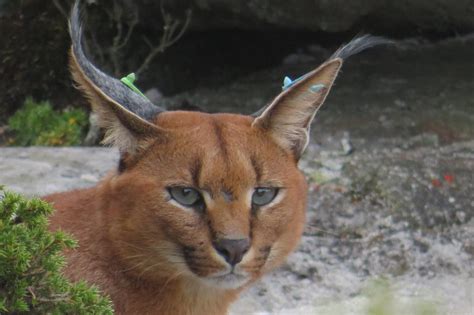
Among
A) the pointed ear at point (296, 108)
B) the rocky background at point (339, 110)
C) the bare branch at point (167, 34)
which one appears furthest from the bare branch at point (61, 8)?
the pointed ear at point (296, 108)

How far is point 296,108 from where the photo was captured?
14.0 ft

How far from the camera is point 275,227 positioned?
4.14m

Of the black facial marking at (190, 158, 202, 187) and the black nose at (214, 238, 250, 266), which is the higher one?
the black facial marking at (190, 158, 202, 187)

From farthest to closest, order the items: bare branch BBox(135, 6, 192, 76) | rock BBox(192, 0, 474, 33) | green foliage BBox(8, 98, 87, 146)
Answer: bare branch BBox(135, 6, 192, 76) → green foliage BBox(8, 98, 87, 146) → rock BBox(192, 0, 474, 33)

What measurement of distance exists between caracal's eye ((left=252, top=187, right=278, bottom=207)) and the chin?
11.4 inches

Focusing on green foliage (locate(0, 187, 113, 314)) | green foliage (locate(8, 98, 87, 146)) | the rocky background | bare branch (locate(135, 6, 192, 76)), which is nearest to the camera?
green foliage (locate(0, 187, 113, 314))

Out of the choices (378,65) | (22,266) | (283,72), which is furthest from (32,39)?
(22,266)

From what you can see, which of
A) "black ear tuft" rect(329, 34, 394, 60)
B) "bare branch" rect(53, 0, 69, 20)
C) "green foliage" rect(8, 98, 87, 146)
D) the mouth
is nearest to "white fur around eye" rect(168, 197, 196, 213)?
the mouth

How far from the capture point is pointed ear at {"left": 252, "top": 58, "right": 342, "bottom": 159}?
13.8 ft

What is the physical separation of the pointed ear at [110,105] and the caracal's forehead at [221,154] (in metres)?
0.13

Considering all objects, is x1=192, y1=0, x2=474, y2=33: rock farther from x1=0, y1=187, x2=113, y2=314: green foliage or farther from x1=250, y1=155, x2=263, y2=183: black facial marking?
x1=0, y1=187, x2=113, y2=314: green foliage

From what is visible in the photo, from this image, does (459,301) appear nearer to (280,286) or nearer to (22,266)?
(280,286)

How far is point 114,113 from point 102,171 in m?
3.12

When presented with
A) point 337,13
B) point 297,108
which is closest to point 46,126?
point 337,13
